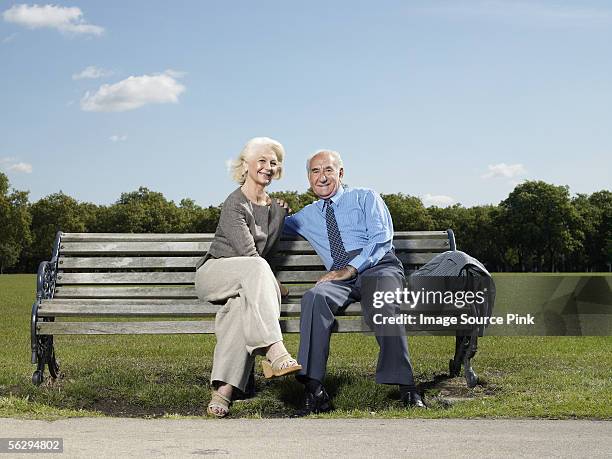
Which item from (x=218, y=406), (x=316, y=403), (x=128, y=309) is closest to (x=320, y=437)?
(x=316, y=403)

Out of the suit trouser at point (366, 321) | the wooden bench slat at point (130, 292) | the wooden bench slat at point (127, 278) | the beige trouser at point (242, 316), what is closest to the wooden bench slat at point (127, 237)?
the wooden bench slat at point (127, 278)

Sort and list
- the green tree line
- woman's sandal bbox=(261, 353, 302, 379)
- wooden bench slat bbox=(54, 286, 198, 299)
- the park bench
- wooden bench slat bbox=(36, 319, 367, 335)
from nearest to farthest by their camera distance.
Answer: woman's sandal bbox=(261, 353, 302, 379)
wooden bench slat bbox=(36, 319, 367, 335)
the park bench
wooden bench slat bbox=(54, 286, 198, 299)
the green tree line

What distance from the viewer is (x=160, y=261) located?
24.5 ft

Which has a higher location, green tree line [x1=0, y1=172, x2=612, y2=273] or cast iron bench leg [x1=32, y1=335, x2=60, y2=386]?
green tree line [x1=0, y1=172, x2=612, y2=273]

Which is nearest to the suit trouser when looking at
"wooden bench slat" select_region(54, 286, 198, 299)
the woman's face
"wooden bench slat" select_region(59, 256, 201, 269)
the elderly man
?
the elderly man

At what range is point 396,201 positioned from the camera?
82250 millimetres

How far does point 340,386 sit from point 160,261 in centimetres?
200

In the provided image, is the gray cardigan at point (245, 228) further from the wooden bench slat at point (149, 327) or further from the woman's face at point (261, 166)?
the wooden bench slat at point (149, 327)

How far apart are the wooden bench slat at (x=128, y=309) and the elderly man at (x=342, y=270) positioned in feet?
1.64

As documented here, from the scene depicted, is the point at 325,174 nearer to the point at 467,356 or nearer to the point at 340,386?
the point at 340,386

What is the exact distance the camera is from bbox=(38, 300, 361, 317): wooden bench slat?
668 cm

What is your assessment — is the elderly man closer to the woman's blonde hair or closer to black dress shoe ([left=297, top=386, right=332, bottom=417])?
black dress shoe ([left=297, top=386, right=332, bottom=417])

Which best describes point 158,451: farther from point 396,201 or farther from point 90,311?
point 396,201

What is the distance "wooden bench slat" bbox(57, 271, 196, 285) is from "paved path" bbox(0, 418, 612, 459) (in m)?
2.21
